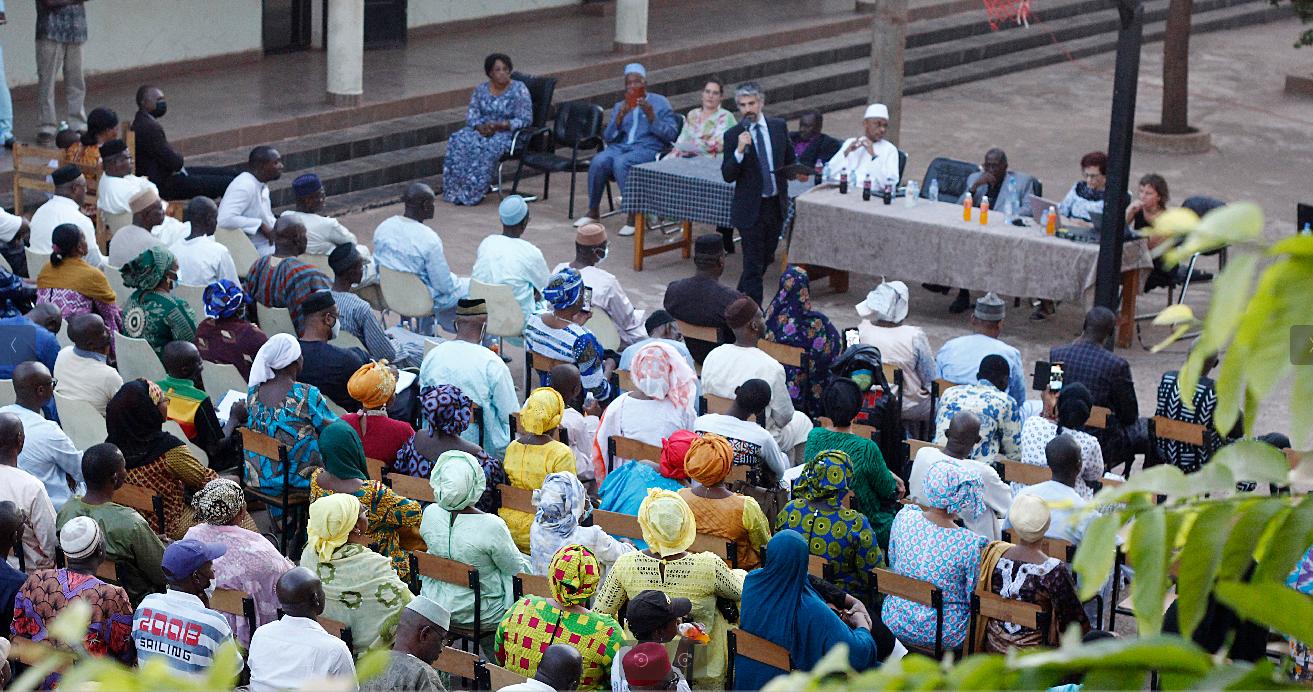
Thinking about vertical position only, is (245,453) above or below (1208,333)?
below

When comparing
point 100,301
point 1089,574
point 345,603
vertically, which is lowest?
point 100,301

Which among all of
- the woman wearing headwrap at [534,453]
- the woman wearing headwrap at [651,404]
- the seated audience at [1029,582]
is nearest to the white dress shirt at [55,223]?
the woman wearing headwrap at [651,404]

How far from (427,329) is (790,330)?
2.53 metres

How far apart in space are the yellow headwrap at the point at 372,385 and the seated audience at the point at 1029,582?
254 cm

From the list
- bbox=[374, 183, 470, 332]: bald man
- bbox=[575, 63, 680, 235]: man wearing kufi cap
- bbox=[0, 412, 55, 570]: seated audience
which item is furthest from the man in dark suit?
bbox=[0, 412, 55, 570]: seated audience

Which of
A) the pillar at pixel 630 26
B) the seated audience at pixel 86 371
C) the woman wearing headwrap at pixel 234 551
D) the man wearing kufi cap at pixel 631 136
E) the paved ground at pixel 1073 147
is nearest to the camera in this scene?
the woman wearing headwrap at pixel 234 551

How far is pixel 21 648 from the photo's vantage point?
15.6 ft

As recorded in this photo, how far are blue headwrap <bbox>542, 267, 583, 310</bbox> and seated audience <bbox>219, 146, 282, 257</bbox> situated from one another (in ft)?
7.47

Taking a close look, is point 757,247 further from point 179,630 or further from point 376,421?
point 179,630

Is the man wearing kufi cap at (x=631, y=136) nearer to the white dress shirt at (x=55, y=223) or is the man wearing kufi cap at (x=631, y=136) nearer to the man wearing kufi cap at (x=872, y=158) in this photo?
the man wearing kufi cap at (x=872, y=158)

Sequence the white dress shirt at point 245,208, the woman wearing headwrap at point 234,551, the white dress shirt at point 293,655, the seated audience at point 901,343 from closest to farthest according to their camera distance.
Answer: the white dress shirt at point 293,655, the woman wearing headwrap at point 234,551, the seated audience at point 901,343, the white dress shirt at point 245,208

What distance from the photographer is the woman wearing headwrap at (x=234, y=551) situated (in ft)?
17.7

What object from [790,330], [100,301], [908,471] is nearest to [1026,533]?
[908,471]

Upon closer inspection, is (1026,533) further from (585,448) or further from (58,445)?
(58,445)
